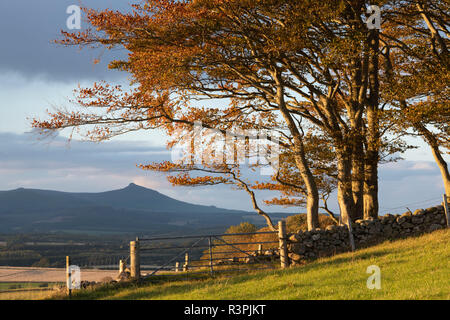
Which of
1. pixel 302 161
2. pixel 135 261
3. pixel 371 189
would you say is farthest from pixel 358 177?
pixel 135 261

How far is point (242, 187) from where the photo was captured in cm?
2066

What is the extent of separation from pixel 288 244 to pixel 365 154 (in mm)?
5942

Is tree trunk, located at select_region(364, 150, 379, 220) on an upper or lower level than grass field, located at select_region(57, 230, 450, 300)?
upper

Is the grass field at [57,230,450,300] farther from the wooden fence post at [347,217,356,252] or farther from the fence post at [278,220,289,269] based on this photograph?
the fence post at [278,220,289,269]

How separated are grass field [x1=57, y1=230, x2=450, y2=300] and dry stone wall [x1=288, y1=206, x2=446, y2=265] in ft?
5.10

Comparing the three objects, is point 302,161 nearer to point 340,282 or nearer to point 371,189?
point 371,189

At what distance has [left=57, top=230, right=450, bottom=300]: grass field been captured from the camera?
9.21 metres

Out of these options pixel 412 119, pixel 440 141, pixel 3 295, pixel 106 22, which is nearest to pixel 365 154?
pixel 412 119

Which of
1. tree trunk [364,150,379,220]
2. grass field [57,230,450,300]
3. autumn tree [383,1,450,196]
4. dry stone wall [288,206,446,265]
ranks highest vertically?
autumn tree [383,1,450,196]

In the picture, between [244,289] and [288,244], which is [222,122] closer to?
[288,244]

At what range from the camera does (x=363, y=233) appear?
16969 mm

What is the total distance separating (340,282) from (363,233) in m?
7.15

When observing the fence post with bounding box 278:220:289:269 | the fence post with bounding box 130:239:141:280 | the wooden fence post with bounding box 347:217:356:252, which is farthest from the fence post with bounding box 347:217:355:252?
the fence post with bounding box 130:239:141:280

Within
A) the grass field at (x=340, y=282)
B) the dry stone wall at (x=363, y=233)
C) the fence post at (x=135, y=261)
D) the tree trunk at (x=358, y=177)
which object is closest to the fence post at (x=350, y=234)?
the dry stone wall at (x=363, y=233)
